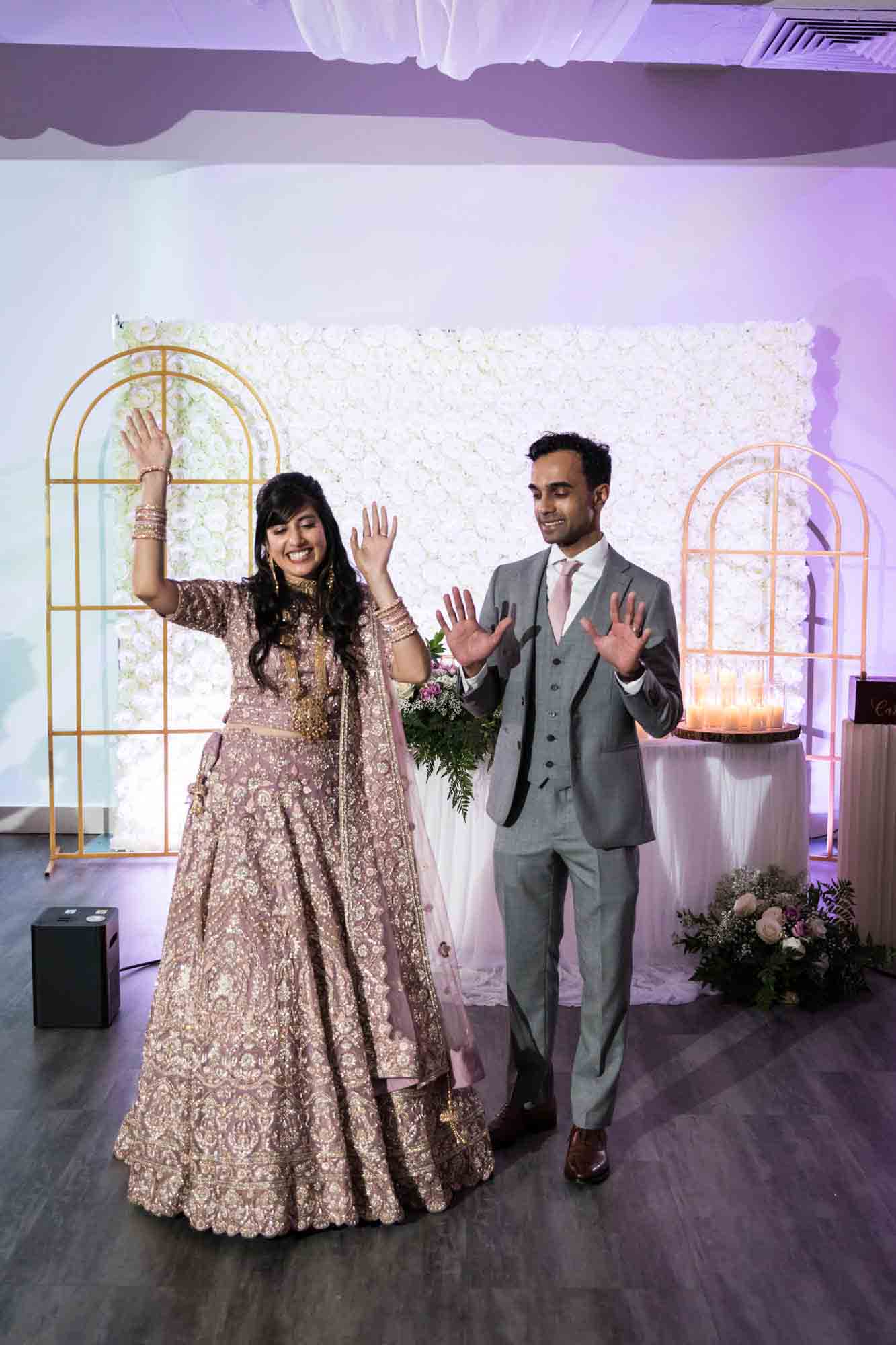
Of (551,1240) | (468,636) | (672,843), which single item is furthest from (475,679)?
(672,843)

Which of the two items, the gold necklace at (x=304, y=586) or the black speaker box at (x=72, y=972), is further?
the black speaker box at (x=72, y=972)

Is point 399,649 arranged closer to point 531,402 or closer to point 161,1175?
point 161,1175

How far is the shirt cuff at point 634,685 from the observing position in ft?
9.61

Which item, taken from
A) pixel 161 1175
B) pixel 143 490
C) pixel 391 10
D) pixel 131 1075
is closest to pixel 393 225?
pixel 391 10

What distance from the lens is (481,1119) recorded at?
10.2 ft

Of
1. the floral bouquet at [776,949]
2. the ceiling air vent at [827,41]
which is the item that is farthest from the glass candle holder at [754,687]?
the ceiling air vent at [827,41]

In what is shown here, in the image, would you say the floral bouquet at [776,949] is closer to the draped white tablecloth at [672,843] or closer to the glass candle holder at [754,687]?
the draped white tablecloth at [672,843]

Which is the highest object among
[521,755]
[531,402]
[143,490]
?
[531,402]

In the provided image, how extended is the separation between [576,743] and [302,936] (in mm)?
806

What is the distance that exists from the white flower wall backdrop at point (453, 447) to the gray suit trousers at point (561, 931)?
147 inches

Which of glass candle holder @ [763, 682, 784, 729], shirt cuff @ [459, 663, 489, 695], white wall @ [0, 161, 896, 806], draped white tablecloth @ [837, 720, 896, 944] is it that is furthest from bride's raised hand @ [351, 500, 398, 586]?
white wall @ [0, 161, 896, 806]

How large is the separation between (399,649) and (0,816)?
195 inches

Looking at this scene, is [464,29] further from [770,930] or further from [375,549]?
[770,930]

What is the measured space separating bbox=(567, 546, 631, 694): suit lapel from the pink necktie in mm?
63
